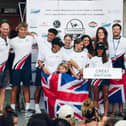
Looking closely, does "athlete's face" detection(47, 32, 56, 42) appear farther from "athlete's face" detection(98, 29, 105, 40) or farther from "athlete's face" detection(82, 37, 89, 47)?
"athlete's face" detection(98, 29, 105, 40)

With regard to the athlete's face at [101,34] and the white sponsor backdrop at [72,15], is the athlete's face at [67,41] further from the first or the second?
the athlete's face at [101,34]

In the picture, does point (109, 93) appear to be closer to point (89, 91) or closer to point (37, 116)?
point (89, 91)

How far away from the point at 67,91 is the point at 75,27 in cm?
153

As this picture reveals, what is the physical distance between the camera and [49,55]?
28.0 ft

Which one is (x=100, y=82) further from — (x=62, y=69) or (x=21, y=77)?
(x=21, y=77)

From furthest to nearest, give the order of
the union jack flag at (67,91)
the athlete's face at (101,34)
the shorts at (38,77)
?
the shorts at (38,77)
the athlete's face at (101,34)
the union jack flag at (67,91)

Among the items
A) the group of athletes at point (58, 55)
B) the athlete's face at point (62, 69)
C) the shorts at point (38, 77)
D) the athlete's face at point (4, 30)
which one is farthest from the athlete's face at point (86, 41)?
the athlete's face at point (4, 30)

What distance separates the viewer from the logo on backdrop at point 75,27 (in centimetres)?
905

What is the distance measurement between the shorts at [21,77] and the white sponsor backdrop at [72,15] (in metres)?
0.88

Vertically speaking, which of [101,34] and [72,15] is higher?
[72,15]

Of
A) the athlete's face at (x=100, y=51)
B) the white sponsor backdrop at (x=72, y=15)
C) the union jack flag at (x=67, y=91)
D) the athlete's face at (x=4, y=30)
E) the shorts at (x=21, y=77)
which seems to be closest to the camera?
the union jack flag at (x=67, y=91)

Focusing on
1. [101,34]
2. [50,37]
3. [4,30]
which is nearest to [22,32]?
[4,30]

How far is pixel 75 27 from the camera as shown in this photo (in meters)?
9.04

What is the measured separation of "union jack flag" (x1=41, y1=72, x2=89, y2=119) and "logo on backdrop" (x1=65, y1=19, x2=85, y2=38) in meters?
1.19
